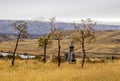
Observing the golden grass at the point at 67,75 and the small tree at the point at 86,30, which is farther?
the small tree at the point at 86,30

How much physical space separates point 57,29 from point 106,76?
40424 mm

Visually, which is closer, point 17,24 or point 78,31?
point 78,31

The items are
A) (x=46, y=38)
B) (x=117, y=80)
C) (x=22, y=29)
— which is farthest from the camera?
(x=46, y=38)

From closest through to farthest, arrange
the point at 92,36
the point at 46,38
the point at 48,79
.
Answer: the point at 48,79 < the point at 92,36 < the point at 46,38

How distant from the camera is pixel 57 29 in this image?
186 ft

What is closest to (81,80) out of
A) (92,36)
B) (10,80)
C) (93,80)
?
(93,80)

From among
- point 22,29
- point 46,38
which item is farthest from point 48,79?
point 46,38

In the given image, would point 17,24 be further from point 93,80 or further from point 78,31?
point 93,80

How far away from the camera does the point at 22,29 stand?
54.8 meters

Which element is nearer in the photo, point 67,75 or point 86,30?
point 67,75

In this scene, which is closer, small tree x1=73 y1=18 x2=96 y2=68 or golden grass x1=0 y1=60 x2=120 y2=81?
golden grass x1=0 y1=60 x2=120 y2=81

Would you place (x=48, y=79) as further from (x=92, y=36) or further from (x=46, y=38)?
(x=46, y=38)

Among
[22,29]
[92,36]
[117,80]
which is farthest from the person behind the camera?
[22,29]

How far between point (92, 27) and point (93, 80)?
33453 mm
